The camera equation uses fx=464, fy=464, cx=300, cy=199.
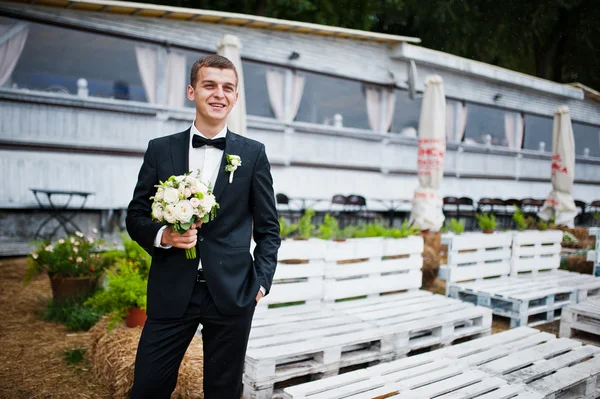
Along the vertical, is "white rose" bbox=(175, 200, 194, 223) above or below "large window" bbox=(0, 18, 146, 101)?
below

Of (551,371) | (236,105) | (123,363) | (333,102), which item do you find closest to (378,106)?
(333,102)

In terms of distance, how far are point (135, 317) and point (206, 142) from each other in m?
2.53

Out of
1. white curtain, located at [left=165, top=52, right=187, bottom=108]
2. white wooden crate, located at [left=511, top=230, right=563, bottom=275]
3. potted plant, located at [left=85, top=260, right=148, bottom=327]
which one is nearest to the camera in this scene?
potted plant, located at [left=85, top=260, right=148, bottom=327]

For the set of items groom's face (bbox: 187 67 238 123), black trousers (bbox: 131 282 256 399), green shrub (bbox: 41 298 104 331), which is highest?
groom's face (bbox: 187 67 238 123)

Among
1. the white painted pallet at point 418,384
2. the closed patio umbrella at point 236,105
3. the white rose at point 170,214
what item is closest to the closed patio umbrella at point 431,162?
the closed patio umbrella at point 236,105

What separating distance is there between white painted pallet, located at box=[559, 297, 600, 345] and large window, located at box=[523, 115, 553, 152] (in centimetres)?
1387

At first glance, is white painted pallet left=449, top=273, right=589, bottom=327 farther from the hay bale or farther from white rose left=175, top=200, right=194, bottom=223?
white rose left=175, top=200, right=194, bottom=223

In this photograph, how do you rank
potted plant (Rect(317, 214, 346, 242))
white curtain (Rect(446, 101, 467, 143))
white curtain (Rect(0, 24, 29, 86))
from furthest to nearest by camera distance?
white curtain (Rect(446, 101, 467, 143)) < white curtain (Rect(0, 24, 29, 86)) < potted plant (Rect(317, 214, 346, 242))

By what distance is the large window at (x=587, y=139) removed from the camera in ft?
63.1

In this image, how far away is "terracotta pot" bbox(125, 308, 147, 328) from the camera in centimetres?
402

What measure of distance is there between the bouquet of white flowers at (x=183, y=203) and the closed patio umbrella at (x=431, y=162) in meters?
5.92

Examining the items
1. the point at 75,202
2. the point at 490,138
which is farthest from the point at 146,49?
the point at 490,138

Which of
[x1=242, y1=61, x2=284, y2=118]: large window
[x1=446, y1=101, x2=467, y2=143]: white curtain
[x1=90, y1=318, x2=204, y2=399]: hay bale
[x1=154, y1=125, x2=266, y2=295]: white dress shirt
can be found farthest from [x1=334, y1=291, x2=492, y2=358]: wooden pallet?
[x1=446, y1=101, x2=467, y2=143]: white curtain

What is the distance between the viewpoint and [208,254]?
6.52 ft
